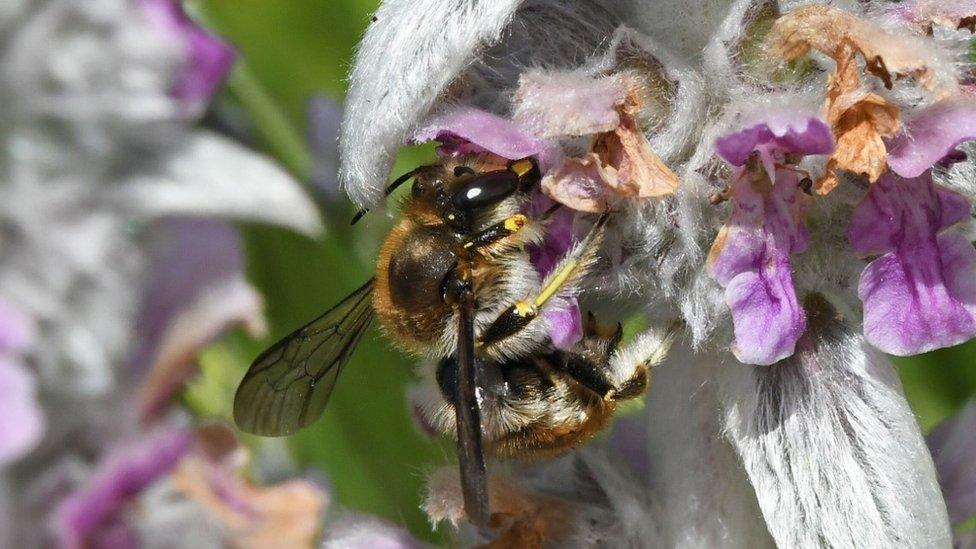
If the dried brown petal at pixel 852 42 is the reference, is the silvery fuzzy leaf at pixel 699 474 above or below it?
below

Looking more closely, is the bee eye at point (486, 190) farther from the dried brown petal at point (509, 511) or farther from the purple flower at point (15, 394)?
the purple flower at point (15, 394)

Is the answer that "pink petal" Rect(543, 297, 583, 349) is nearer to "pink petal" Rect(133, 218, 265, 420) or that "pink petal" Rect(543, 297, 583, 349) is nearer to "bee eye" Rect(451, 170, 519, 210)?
"bee eye" Rect(451, 170, 519, 210)

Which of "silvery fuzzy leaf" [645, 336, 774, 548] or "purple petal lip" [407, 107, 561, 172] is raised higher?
"purple petal lip" [407, 107, 561, 172]

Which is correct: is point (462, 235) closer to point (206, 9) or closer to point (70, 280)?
point (70, 280)

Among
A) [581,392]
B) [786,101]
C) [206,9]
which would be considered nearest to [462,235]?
[581,392]

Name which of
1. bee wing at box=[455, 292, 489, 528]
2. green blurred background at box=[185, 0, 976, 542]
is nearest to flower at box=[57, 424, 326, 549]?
bee wing at box=[455, 292, 489, 528]

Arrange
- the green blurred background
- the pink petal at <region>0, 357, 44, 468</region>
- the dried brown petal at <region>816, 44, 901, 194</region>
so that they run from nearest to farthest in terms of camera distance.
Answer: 1. the pink petal at <region>0, 357, 44, 468</region>
2. the dried brown petal at <region>816, 44, 901, 194</region>
3. the green blurred background

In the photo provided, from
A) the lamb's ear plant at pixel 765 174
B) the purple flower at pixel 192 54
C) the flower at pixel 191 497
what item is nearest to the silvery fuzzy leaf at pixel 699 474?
the lamb's ear plant at pixel 765 174
